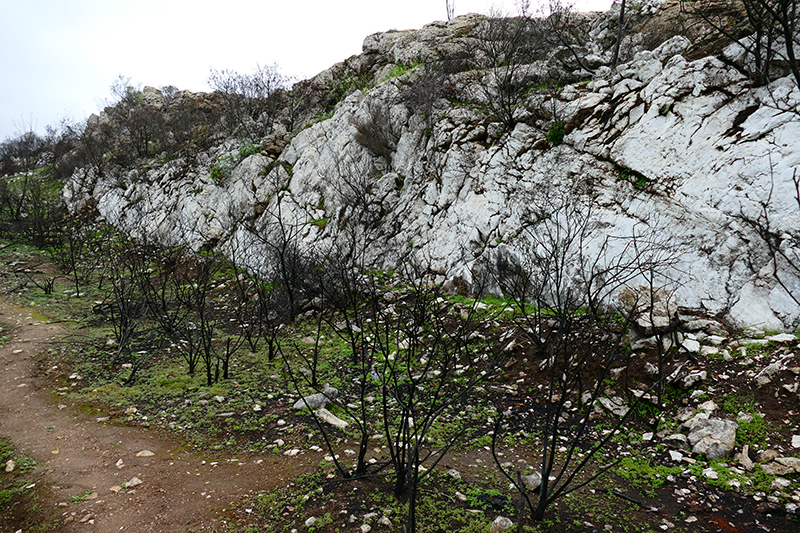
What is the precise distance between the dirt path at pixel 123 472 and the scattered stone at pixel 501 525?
183 cm

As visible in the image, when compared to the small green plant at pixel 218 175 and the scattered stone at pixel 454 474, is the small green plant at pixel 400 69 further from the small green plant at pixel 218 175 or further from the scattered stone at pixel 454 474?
the scattered stone at pixel 454 474

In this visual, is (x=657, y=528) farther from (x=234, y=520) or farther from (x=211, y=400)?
(x=211, y=400)

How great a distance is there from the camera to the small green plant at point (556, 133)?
953 centimetres

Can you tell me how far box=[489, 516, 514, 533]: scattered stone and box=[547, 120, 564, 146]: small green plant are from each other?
9.38 meters

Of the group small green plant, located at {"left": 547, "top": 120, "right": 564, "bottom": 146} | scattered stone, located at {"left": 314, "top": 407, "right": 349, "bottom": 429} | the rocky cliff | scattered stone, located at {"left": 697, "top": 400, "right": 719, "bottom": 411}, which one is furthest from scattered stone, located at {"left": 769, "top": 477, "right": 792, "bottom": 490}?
small green plant, located at {"left": 547, "top": 120, "right": 564, "bottom": 146}

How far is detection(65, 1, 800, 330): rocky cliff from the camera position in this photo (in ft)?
19.2

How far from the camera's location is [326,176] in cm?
1520

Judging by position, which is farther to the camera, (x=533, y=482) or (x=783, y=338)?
(x=783, y=338)

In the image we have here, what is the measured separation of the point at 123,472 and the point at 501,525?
3.39 m

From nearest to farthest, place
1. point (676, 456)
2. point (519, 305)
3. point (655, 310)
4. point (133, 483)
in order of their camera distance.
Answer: point (133, 483) < point (676, 456) < point (655, 310) < point (519, 305)

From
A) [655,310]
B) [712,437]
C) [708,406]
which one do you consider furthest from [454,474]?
[655,310]

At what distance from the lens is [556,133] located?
9617 mm

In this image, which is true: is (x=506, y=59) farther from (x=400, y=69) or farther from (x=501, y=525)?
(x=501, y=525)

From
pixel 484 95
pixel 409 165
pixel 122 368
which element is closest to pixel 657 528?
pixel 122 368
